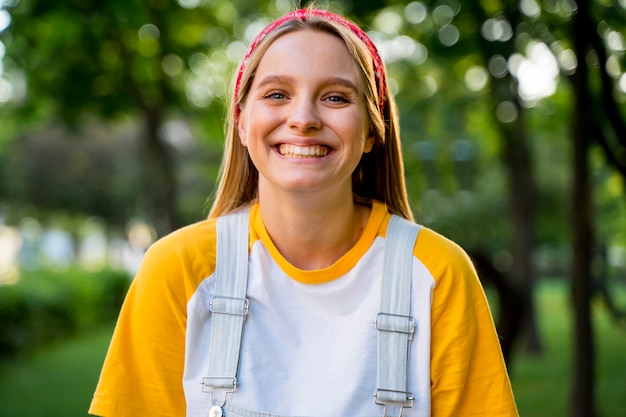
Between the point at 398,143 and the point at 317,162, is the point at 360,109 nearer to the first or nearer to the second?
the point at 317,162

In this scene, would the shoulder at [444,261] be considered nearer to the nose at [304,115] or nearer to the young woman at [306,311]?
the young woman at [306,311]

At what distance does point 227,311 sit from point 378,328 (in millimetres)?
371

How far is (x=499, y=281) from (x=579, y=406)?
109 centimetres

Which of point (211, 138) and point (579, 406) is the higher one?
point (211, 138)

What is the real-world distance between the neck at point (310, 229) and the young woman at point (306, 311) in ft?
0.16

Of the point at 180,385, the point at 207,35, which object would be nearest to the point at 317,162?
the point at 180,385

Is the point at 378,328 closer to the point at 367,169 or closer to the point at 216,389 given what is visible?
the point at 216,389

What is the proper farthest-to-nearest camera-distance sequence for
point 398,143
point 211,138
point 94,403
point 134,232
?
point 134,232 < point 211,138 < point 398,143 < point 94,403

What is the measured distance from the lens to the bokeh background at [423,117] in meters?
5.66

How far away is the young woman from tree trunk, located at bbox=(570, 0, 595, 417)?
12.9 ft

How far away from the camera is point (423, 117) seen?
1076 centimetres

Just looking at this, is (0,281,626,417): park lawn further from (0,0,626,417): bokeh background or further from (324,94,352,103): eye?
(324,94,352,103): eye

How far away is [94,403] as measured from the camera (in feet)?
6.43

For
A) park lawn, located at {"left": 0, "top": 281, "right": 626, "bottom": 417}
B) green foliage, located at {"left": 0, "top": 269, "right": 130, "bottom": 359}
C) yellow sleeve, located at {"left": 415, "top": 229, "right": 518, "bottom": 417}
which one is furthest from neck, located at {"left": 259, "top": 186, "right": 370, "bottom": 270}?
green foliage, located at {"left": 0, "top": 269, "right": 130, "bottom": 359}
